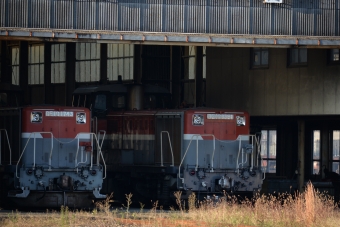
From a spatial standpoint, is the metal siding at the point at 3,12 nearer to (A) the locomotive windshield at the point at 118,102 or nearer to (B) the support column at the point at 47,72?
(A) the locomotive windshield at the point at 118,102

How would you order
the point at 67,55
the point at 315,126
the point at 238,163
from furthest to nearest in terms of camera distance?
the point at 67,55 < the point at 315,126 < the point at 238,163

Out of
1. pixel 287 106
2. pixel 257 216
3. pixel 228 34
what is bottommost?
pixel 257 216

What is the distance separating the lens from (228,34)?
23141 millimetres

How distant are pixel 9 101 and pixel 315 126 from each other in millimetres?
12458

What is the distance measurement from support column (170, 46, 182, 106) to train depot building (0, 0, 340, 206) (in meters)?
0.05

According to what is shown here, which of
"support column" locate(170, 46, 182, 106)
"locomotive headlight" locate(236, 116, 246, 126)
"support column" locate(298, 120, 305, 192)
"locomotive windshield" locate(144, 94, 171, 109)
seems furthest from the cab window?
"support column" locate(170, 46, 182, 106)

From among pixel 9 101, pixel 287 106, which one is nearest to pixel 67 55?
pixel 9 101

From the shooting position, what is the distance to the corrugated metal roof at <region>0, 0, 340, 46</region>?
2241 centimetres

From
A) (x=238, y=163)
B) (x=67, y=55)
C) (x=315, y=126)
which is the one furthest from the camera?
(x=67, y=55)

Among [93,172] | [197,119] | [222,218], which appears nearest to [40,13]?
[93,172]

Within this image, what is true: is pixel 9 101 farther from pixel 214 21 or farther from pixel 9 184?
pixel 214 21

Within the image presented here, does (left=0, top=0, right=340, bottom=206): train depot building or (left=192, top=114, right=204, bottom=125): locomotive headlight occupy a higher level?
(left=0, top=0, right=340, bottom=206): train depot building

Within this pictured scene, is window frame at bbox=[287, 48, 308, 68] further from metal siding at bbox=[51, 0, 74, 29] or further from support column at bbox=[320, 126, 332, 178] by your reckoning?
metal siding at bbox=[51, 0, 74, 29]

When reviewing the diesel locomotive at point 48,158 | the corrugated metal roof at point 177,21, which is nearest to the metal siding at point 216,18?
the corrugated metal roof at point 177,21
